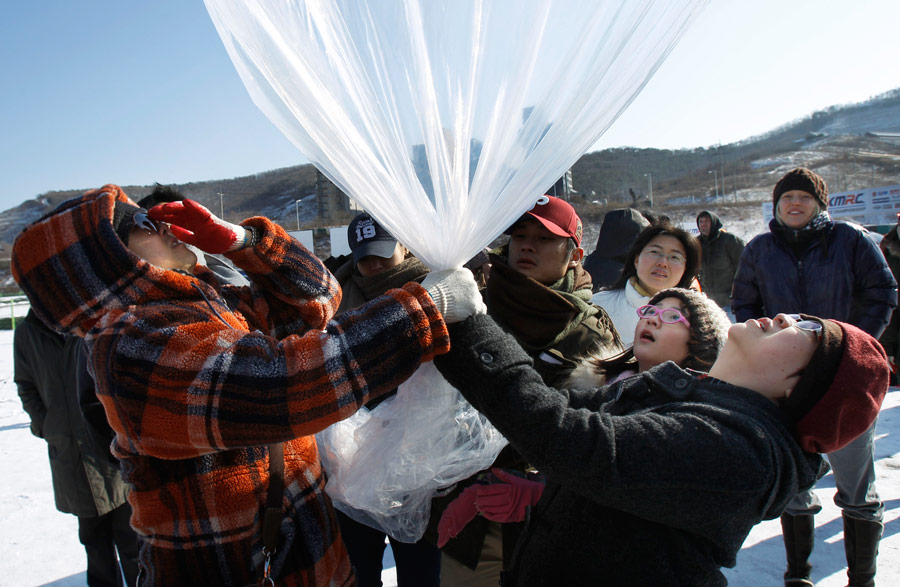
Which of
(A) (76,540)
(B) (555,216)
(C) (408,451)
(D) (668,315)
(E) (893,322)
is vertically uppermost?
(B) (555,216)

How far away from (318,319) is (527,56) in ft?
2.57

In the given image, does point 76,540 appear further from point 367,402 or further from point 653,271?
point 653,271

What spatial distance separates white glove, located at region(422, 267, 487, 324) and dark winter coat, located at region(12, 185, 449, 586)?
0.11ft

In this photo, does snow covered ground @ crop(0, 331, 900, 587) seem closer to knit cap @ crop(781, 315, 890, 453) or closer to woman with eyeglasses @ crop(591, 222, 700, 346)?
woman with eyeglasses @ crop(591, 222, 700, 346)

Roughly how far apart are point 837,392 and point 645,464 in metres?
0.39

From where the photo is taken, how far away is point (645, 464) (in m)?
0.90

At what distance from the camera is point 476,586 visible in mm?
1595

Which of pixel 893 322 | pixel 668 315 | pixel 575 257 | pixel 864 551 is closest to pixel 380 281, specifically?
pixel 575 257

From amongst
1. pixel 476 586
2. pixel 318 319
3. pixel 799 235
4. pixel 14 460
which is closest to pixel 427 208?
pixel 318 319

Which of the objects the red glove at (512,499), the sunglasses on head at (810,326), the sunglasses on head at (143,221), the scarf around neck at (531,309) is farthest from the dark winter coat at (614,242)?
the sunglasses on head at (143,221)

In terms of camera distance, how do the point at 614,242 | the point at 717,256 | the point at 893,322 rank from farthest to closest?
the point at 717,256 < the point at 614,242 < the point at 893,322

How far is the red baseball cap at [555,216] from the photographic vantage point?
179 centimetres

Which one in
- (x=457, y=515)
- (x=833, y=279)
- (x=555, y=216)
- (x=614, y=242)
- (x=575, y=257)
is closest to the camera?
(x=457, y=515)

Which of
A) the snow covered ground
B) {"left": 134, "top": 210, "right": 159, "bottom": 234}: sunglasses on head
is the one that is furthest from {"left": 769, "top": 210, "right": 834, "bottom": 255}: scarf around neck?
{"left": 134, "top": 210, "right": 159, "bottom": 234}: sunglasses on head
